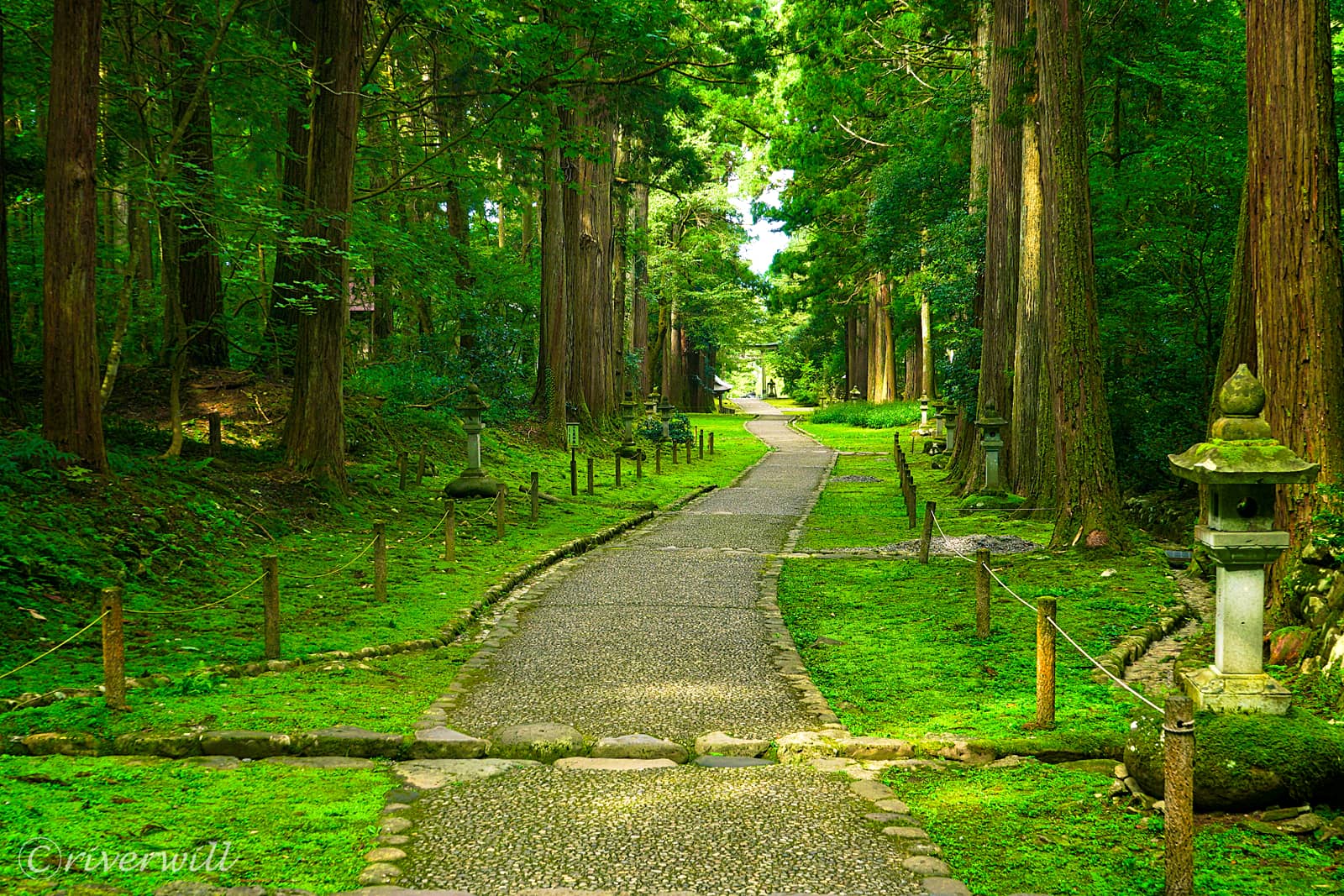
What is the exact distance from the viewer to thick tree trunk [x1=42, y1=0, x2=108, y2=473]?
906 cm

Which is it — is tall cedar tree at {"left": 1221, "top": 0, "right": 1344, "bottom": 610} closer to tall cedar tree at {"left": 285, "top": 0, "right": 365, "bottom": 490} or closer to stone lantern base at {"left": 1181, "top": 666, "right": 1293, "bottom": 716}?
stone lantern base at {"left": 1181, "top": 666, "right": 1293, "bottom": 716}

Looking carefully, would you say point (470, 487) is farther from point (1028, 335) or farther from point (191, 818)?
point (191, 818)

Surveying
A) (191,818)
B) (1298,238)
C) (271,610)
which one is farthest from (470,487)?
(1298,238)

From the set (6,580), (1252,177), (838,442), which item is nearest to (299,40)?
(6,580)

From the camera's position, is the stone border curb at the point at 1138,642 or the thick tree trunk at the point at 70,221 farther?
the thick tree trunk at the point at 70,221

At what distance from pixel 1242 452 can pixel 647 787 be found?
11.6 feet

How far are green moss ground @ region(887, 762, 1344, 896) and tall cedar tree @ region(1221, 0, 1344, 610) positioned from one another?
3397 mm

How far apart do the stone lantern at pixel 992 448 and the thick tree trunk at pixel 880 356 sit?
1040 inches

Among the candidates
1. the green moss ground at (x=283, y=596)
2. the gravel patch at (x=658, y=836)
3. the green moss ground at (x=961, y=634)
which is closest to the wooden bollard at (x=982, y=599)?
the green moss ground at (x=961, y=634)

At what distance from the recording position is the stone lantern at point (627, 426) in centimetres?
2617

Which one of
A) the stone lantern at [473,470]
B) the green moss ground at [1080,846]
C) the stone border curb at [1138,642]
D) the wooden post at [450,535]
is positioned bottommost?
the green moss ground at [1080,846]

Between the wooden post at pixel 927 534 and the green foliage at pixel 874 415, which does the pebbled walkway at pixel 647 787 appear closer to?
the wooden post at pixel 927 534

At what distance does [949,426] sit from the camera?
2491cm

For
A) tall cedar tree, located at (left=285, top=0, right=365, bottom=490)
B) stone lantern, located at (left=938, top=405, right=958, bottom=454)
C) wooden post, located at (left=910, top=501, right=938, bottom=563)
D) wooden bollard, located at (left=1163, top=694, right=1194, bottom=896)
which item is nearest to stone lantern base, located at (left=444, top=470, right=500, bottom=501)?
tall cedar tree, located at (left=285, top=0, right=365, bottom=490)
